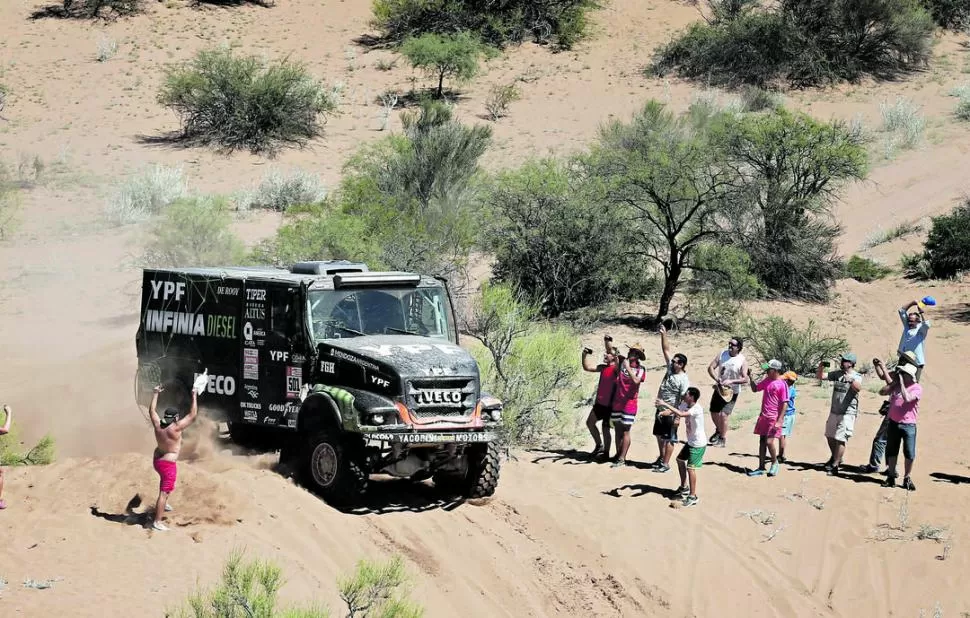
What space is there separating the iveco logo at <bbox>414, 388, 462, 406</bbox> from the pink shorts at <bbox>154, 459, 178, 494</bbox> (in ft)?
8.13

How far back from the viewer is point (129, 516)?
413 inches

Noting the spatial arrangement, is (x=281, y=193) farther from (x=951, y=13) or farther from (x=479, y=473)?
(x=951, y=13)

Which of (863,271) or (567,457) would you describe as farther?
(863,271)

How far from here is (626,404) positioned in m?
15.0

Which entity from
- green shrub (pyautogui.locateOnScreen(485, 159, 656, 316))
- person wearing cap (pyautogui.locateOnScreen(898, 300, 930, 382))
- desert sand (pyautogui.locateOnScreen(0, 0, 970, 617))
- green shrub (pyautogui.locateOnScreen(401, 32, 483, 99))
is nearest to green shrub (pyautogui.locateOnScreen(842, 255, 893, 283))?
desert sand (pyautogui.locateOnScreen(0, 0, 970, 617))

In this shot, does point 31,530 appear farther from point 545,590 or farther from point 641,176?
point 641,176

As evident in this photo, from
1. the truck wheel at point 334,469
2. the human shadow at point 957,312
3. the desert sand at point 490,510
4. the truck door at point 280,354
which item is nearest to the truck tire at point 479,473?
the desert sand at point 490,510

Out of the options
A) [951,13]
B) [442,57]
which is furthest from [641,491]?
[951,13]

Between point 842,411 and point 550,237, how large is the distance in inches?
468

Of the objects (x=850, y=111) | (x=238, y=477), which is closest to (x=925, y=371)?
(x=238, y=477)

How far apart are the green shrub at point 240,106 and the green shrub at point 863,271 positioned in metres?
18.6

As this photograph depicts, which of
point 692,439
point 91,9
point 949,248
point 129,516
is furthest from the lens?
point 91,9

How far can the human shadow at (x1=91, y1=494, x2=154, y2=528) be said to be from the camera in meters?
10.3

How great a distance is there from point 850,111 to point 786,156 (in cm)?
1753
